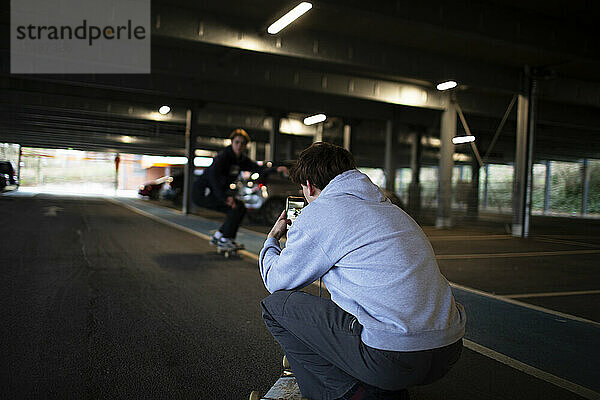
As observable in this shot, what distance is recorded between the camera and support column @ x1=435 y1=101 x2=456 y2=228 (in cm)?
1614

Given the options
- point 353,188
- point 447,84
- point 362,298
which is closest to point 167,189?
point 447,84

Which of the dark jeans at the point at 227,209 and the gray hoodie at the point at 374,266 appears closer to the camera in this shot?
the gray hoodie at the point at 374,266

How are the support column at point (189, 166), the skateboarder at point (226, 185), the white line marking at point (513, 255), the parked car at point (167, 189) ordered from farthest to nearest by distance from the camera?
the parked car at point (167, 189) < the support column at point (189, 166) < the white line marking at point (513, 255) < the skateboarder at point (226, 185)

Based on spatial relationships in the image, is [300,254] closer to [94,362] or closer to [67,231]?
[94,362]

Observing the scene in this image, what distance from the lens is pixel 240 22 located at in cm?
1089

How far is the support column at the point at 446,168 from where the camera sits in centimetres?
1614

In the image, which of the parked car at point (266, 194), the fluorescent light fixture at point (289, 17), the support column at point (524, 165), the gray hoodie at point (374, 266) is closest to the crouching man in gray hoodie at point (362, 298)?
the gray hoodie at point (374, 266)

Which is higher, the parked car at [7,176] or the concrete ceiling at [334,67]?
the concrete ceiling at [334,67]

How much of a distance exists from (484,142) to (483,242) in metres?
19.7

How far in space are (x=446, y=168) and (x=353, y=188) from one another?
50.2 ft

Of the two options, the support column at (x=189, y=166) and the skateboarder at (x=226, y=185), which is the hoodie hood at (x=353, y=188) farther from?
the support column at (x=189, y=166)

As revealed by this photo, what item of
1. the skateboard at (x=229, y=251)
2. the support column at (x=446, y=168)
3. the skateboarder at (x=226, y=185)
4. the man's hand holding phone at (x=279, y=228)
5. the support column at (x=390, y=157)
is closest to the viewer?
the man's hand holding phone at (x=279, y=228)

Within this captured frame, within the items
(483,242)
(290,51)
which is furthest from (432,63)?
(483,242)

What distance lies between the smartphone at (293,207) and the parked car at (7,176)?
391 inches
